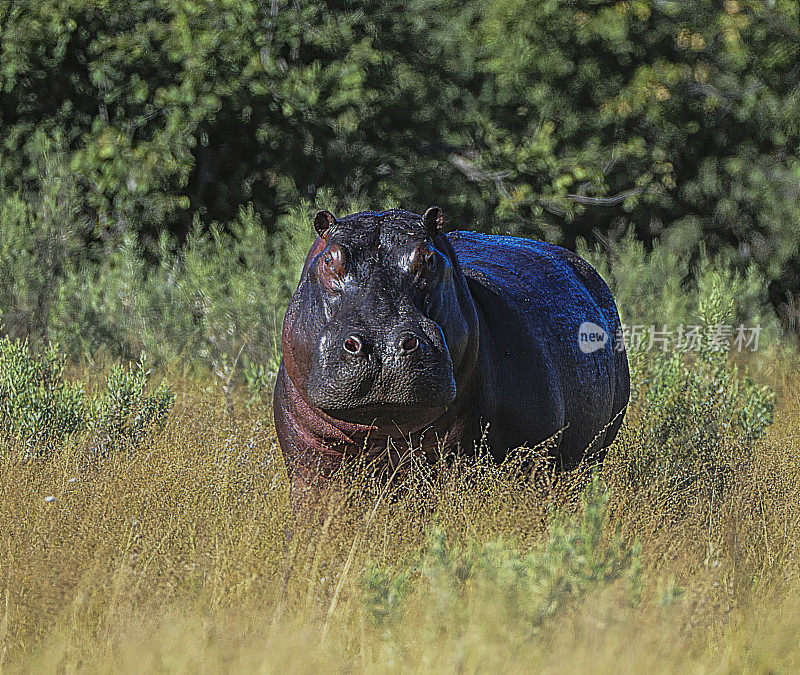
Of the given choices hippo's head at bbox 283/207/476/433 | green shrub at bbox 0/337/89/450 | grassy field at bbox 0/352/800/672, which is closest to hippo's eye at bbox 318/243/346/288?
hippo's head at bbox 283/207/476/433

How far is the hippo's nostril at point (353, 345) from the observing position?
3.24 m

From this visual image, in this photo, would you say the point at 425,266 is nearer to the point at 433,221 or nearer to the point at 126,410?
the point at 433,221

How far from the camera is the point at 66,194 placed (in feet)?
29.6

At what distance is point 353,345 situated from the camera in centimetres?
325

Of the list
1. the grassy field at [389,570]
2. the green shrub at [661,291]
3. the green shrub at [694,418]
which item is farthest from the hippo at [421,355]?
the green shrub at [661,291]

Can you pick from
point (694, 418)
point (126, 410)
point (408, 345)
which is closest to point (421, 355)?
point (408, 345)

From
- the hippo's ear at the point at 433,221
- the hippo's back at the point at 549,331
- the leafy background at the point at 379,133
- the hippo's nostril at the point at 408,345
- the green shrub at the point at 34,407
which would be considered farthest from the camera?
the leafy background at the point at 379,133

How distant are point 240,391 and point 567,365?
122 inches

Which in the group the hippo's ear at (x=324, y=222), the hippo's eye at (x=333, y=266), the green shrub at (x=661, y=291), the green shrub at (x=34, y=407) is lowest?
the green shrub at (x=34, y=407)

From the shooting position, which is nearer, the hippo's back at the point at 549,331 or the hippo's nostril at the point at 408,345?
the hippo's nostril at the point at 408,345

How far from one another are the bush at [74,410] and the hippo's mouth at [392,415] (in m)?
1.99

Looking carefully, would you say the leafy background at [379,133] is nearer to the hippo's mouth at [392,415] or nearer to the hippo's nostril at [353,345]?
the hippo's mouth at [392,415]

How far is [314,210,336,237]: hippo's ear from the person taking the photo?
3754mm

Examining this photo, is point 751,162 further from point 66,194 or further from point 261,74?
point 66,194
